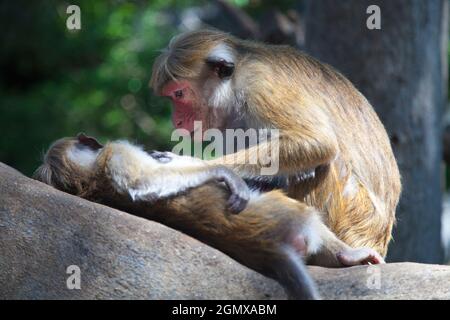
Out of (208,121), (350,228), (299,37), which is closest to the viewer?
(350,228)

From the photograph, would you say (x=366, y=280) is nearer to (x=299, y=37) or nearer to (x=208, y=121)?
(x=208, y=121)

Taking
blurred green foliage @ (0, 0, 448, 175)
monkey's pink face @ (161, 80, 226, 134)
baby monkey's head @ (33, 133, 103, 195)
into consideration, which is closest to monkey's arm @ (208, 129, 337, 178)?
monkey's pink face @ (161, 80, 226, 134)

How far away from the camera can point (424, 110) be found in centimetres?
930

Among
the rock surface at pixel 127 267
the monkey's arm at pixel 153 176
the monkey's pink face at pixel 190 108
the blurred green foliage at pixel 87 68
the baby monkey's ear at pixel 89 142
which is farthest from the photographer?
the blurred green foliage at pixel 87 68

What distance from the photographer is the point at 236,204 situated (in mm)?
5191

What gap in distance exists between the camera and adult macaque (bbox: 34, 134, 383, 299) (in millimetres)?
5059

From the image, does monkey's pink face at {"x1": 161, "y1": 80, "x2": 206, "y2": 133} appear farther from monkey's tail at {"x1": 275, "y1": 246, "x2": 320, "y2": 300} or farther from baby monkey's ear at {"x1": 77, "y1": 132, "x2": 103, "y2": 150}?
monkey's tail at {"x1": 275, "y1": 246, "x2": 320, "y2": 300}

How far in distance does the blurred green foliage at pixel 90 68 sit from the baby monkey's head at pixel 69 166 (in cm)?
1019

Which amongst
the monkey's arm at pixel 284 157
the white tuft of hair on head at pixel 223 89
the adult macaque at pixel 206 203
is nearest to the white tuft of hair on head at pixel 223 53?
the white tuft of hair on head at pixel 223 89

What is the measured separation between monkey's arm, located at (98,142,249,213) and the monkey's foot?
30.2 inches

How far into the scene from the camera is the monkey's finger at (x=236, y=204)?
5.17m

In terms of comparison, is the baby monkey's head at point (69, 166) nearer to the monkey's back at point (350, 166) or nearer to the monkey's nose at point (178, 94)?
the monkey's nose at point (178, 94)
